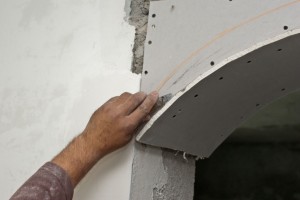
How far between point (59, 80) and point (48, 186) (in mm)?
321

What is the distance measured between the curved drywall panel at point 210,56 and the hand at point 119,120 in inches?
1.2

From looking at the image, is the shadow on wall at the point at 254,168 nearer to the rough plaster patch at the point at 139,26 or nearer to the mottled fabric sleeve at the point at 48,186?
the rough plaster patch at the point at 139,26

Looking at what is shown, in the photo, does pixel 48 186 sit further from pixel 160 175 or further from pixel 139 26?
pixel 139 26

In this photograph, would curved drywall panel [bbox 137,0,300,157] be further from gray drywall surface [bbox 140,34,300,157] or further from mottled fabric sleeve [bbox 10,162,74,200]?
mottled fabric sleeve [bbox 10,162,74,200]

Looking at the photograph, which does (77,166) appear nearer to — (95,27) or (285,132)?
(95,27)

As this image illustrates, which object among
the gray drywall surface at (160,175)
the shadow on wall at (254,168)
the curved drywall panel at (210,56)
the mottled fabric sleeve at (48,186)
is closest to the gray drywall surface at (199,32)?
the curved drywall panel at (210,56)

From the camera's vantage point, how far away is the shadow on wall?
403 centimetres

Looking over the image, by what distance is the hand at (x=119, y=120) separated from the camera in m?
0.80

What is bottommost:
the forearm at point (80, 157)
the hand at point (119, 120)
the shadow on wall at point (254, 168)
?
the shadow on wall at point (254, 168)

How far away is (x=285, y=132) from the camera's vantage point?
12.1 feet

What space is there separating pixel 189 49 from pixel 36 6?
1.73 feet

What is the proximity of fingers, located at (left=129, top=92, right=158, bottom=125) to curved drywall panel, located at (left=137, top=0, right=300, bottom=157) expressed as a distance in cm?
2

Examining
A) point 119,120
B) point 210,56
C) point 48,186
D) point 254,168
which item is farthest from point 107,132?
point 254,168

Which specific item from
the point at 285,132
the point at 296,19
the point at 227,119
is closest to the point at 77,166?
the point at 227,119
